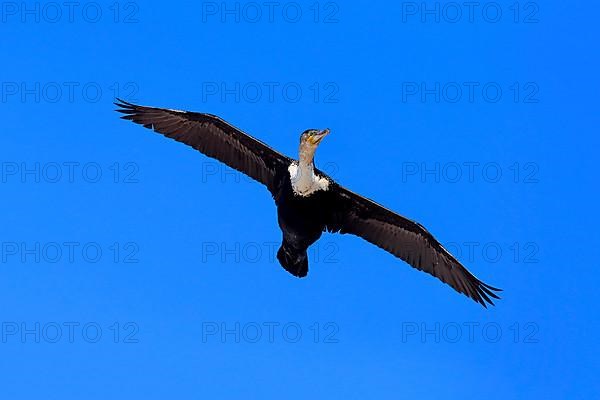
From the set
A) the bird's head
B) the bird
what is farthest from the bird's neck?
the bird

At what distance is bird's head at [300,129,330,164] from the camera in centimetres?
1393

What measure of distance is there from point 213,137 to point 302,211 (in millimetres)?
2654

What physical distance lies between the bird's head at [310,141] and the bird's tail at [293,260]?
200cm

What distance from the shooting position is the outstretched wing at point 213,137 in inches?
615

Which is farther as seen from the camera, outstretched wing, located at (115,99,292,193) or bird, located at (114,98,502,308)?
outstretched wing, located at (115,99,292,193)

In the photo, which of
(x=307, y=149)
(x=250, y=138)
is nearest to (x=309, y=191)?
(x=307, y=149)

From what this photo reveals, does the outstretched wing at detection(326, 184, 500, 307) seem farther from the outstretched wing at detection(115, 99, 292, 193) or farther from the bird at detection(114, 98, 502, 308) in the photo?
the outstretched wing at detection(115, 99, 292, 193)

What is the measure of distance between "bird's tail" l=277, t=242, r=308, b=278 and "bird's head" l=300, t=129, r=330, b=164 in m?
2.00

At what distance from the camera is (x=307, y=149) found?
14055mm

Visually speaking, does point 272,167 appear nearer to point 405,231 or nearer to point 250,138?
point 250,138

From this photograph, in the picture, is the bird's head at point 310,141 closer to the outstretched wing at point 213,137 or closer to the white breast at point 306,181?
the white breast at point 306,181

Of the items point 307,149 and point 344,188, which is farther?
point 344,188

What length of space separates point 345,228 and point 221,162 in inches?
113

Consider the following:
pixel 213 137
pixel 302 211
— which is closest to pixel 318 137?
pixel 302 211
